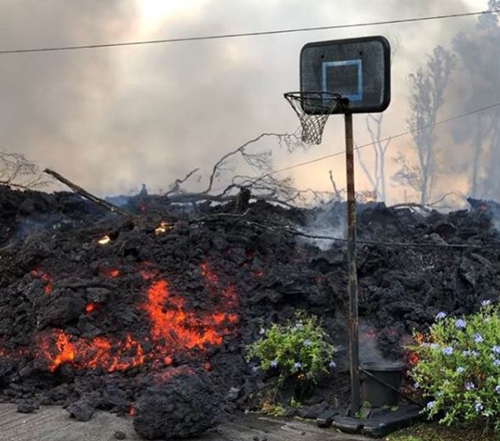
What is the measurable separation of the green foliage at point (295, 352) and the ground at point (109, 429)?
2.07 feet

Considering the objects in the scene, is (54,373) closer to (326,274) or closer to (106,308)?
(106,308)

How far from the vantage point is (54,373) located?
291 inches

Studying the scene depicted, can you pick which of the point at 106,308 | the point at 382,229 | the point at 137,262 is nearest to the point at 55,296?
the point at 106,308

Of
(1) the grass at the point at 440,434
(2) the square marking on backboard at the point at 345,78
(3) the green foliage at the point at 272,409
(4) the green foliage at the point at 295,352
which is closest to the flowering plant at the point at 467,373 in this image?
(1) the grass at the point at 440,434

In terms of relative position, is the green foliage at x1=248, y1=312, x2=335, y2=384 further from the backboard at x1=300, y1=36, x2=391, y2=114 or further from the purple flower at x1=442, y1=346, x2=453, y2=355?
the backboard at x1=300, y1=36, x2=391, y2=114

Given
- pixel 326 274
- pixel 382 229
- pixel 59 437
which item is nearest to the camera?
pixel 59 437

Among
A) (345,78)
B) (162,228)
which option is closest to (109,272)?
(162,228)

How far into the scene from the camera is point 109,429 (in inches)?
234

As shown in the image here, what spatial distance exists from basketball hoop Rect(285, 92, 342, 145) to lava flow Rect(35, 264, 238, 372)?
266 cm

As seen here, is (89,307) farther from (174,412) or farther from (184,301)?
(174,412)

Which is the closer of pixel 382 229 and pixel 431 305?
pixel 431 305

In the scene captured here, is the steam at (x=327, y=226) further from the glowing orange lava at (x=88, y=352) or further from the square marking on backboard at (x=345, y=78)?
the square marking on backboard at (x=345, y=78)

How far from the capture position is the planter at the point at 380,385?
21.3ft

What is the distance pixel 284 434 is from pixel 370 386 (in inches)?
42.1
